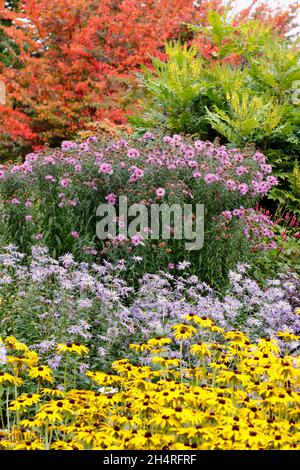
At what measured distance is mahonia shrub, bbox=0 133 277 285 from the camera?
609cm

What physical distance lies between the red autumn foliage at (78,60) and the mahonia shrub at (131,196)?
6.71 metres

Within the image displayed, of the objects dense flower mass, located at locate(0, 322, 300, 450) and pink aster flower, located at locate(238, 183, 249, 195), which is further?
pink aster flower, located at locate(238, 183, 249, 195)

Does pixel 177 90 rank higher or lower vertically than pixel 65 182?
higher

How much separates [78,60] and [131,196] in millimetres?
8153

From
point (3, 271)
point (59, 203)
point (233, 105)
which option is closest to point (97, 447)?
point (3, 271)

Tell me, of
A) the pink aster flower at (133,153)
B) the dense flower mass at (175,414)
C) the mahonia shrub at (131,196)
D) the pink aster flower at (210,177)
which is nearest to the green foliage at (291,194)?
the mahonia shrub at (131,196)

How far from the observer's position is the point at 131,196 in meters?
6.12

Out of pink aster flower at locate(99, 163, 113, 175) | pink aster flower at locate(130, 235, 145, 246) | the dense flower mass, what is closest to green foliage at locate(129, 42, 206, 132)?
pink aster flower at locate(99, 163, 113, 175)

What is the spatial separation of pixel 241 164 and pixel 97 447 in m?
4.46

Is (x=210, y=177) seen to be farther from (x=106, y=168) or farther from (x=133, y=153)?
(x=106, y=168)

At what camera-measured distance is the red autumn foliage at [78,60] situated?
44.5 ft

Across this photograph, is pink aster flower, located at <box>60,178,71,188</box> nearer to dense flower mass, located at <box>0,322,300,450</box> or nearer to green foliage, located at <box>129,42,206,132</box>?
dense flower mass, located at <box>0,322,300,450</box>

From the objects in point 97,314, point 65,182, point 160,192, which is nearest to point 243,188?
point 160,192

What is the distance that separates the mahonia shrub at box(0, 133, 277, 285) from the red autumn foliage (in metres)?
6.71
